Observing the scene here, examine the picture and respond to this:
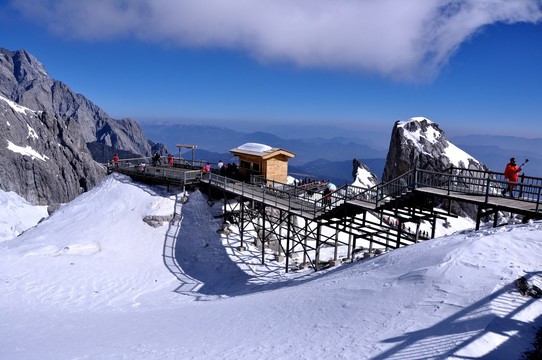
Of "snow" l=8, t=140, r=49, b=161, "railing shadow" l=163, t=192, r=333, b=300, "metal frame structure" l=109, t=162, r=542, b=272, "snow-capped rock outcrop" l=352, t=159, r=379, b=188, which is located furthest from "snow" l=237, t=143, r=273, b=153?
"snow" l=8, t=140, r=49, b=161

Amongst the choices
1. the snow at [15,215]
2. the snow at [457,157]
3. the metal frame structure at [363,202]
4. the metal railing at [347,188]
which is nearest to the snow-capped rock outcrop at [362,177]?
the snow at [457,157]

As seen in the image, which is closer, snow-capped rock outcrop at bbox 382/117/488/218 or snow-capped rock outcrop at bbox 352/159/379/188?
snow-capped rock outcrop at bbox 382/117/488/218

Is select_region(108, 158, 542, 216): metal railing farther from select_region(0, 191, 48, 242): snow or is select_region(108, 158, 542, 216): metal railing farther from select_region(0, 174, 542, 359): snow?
select_region(0, 191, 48, 242): snow

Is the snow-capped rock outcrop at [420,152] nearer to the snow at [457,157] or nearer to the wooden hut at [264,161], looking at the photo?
the snow at [457,157]

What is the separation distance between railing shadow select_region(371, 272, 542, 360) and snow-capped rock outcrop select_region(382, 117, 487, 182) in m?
50.6

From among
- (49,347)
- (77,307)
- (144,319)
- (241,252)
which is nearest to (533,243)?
(144,319)

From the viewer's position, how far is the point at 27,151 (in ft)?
330

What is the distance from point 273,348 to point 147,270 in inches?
642

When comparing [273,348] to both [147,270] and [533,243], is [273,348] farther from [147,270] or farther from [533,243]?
[147,270]

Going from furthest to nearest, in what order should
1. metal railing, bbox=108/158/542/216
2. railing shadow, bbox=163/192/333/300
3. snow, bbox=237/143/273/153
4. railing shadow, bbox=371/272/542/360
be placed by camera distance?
1. snow, bbox=237/143/273/153
2. railing shadow, bbox=163/192/333/300
3. metal railing, bbox=108/158/542/216
4. railing shadow, bbox=371/272/542/360

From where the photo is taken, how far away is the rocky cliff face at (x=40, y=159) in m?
95.3

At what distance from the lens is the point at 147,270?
882 inches

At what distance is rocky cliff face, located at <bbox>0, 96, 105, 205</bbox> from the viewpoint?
Answer: 313ft

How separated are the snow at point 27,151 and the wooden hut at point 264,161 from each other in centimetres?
9915
